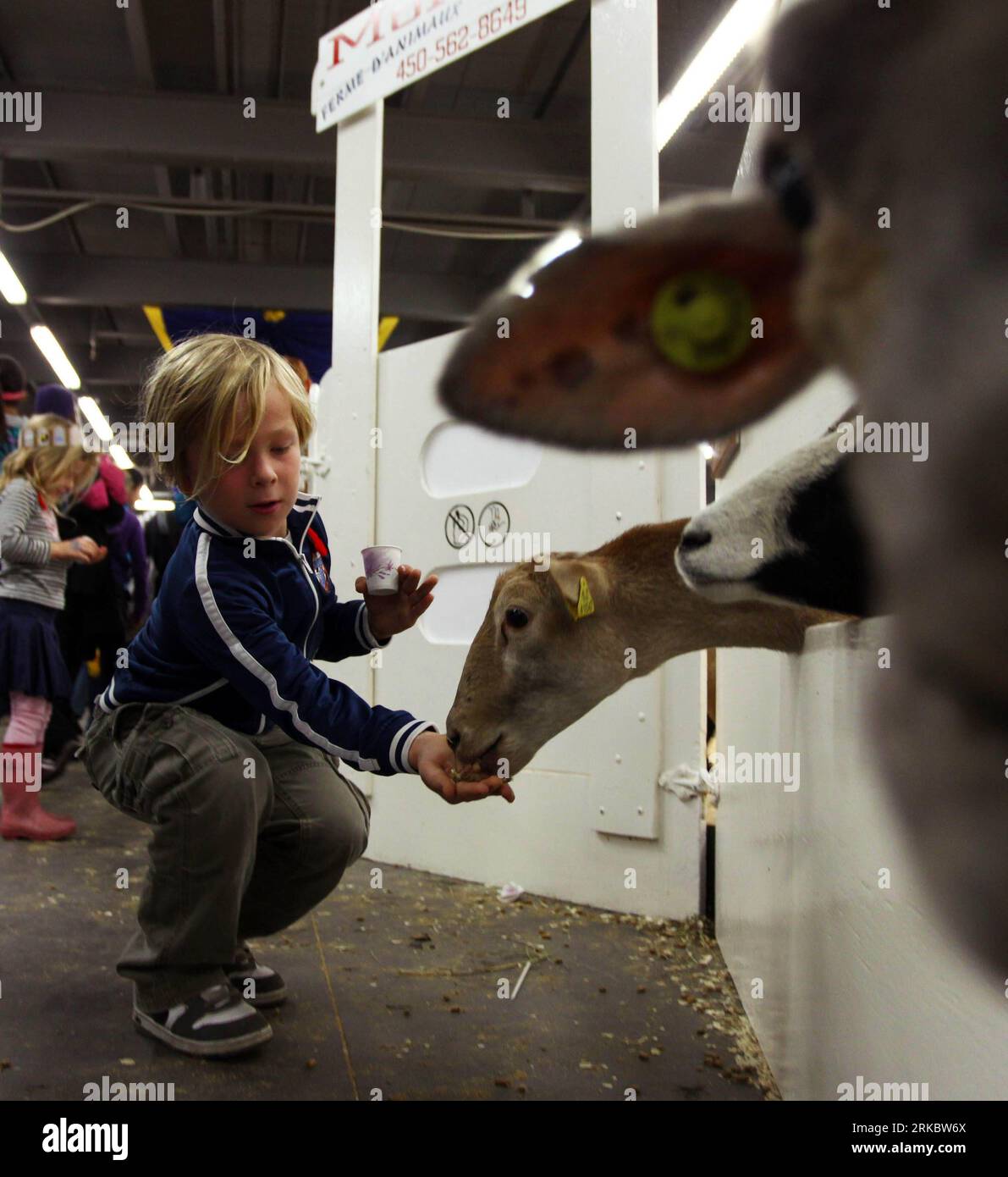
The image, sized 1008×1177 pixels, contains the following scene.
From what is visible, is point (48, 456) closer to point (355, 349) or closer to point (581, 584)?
point (355, 349)

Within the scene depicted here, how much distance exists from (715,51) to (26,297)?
17.4ft

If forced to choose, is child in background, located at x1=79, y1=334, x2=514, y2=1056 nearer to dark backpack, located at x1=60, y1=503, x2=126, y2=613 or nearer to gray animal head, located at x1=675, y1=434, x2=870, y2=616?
gray animal head, located at x1=675, y1=434, x2=870, y2=616

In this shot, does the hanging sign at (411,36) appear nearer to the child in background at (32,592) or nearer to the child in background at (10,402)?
the child in background at (32,592)

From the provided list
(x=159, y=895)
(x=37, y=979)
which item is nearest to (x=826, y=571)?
(x=159, y=895)

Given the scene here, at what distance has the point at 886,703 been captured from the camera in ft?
0.56

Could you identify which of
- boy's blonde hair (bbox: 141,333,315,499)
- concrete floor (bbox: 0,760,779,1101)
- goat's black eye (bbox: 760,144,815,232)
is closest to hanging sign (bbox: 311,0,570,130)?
boy's blonde hair (bbox: 141,333,315,499)

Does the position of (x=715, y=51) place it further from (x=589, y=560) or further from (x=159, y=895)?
(x=159, y=895)

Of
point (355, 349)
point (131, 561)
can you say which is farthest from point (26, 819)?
point (355, 349)

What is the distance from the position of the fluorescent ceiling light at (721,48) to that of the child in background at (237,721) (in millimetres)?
372

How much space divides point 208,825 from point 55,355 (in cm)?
585

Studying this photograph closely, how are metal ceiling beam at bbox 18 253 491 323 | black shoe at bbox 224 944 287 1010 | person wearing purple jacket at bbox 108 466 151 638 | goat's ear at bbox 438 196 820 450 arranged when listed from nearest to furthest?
goat's ear at bbox 438 196 820 450 < black shoe at bbox 224 944 287 1010 < person wearing purple jacket at bbox 108 466 151 638 < metal ceiling beam at bbox 18 253 491 323

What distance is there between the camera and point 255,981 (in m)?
1.10

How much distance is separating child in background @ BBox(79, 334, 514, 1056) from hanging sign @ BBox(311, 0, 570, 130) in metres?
0.28

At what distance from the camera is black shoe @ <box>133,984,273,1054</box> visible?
0.95m
